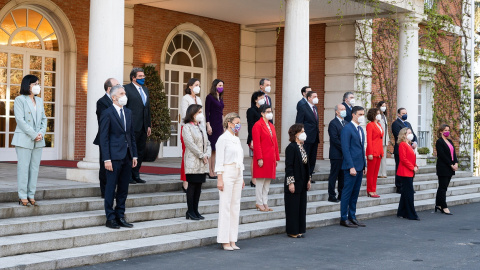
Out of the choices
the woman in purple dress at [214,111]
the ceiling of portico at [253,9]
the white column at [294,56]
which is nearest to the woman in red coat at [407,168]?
the white column at [294,56]

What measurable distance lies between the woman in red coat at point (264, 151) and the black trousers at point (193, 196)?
1162 millimetres

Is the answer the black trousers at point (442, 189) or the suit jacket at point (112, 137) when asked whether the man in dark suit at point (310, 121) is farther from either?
the suit jacket at point (112, 137)

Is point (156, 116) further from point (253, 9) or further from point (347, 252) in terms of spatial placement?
point (347, 252)

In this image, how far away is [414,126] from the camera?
16047 millimetres

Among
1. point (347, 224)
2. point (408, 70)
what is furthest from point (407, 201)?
point (408, 70)

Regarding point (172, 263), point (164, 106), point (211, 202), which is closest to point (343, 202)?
point (211, 202)

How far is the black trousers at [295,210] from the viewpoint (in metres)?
8.62

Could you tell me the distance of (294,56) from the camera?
12852 mm

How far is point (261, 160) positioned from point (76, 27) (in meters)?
6.97

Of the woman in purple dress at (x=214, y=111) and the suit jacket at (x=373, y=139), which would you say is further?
the suit jacket at (x=373, y=139)

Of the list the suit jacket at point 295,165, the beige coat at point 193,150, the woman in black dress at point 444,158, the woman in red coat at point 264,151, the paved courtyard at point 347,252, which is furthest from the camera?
the woman in black dress at point 444,158

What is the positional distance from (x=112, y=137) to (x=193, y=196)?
139 centimetres

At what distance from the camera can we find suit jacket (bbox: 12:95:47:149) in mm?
7734

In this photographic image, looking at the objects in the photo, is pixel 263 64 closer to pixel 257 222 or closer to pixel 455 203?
pixel 455 203
